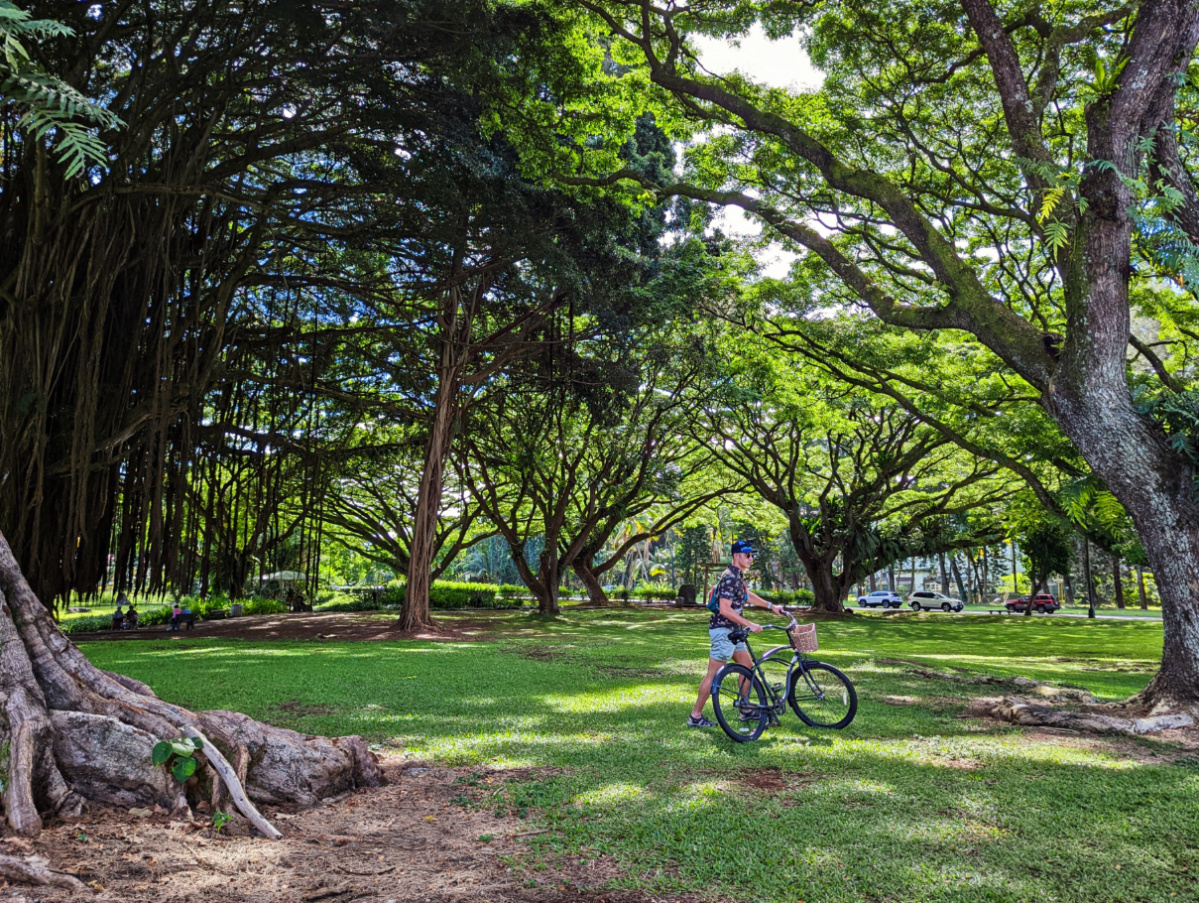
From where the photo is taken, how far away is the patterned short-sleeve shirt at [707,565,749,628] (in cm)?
531

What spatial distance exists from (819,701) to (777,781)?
5.15 feet

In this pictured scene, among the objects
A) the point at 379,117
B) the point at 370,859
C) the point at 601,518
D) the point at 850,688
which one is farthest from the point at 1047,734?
the point at 601,518

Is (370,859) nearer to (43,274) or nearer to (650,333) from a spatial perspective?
(43,274)

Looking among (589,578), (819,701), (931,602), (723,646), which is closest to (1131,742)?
(819,701)

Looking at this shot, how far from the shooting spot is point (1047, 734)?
5.54 m

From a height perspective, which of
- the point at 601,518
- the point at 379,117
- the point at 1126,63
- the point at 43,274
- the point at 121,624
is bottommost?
the point at 121,624

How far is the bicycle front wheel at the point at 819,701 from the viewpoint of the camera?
18.1 ft

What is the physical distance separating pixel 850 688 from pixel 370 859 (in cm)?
376

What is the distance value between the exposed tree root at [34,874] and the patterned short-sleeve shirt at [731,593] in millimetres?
3794

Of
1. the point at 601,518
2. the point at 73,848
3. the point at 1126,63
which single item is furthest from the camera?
the point at 601,518

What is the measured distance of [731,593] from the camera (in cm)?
535

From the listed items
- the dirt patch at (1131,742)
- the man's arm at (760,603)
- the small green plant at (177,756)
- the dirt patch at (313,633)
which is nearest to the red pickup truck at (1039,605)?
the dirt patch at (313,633)

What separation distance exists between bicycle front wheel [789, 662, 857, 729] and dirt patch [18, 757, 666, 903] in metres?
2.80

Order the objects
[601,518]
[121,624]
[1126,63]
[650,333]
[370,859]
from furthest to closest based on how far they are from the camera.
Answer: [601,518] < [121,624] < [650,333] < [1126,63] < [370,859]
